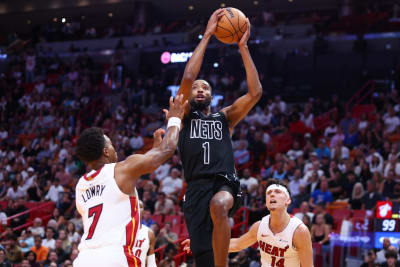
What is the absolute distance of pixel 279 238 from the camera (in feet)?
22.1

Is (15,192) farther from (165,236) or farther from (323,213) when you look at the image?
(323,213)

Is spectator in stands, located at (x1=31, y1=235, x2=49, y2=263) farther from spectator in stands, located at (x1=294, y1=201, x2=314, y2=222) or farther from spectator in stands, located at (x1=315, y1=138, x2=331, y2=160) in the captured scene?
spectator in stands, located at (x1=315, y1=138, x2=331, y2=160)

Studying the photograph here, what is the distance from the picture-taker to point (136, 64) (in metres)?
27.0

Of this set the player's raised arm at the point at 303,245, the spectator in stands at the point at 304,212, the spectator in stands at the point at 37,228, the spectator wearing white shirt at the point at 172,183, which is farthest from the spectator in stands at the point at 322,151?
the player's raised arm at the point at 303,245

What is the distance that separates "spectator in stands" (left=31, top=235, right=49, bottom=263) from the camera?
14.3m

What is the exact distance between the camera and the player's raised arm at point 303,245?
6496 millimetres

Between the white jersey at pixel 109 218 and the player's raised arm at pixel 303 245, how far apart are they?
231 centimetres

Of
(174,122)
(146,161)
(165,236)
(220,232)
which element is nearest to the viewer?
(146,161)

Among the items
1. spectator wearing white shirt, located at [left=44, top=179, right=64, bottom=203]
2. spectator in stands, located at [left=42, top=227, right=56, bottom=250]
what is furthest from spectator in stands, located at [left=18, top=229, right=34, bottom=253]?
spectator wearing white shirt, located at [left=44, top=179, right=64, bottom=203]

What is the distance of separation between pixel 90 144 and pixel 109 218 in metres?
0.59

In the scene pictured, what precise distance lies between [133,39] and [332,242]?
18.5 m

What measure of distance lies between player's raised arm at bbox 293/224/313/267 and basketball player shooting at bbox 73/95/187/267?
2279mm

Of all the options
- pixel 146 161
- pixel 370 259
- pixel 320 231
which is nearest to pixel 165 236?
pixel 320 231

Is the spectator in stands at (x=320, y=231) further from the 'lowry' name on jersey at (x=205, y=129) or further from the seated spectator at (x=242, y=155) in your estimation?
the 'lowry' name on jersey at (x=205, y=129)
